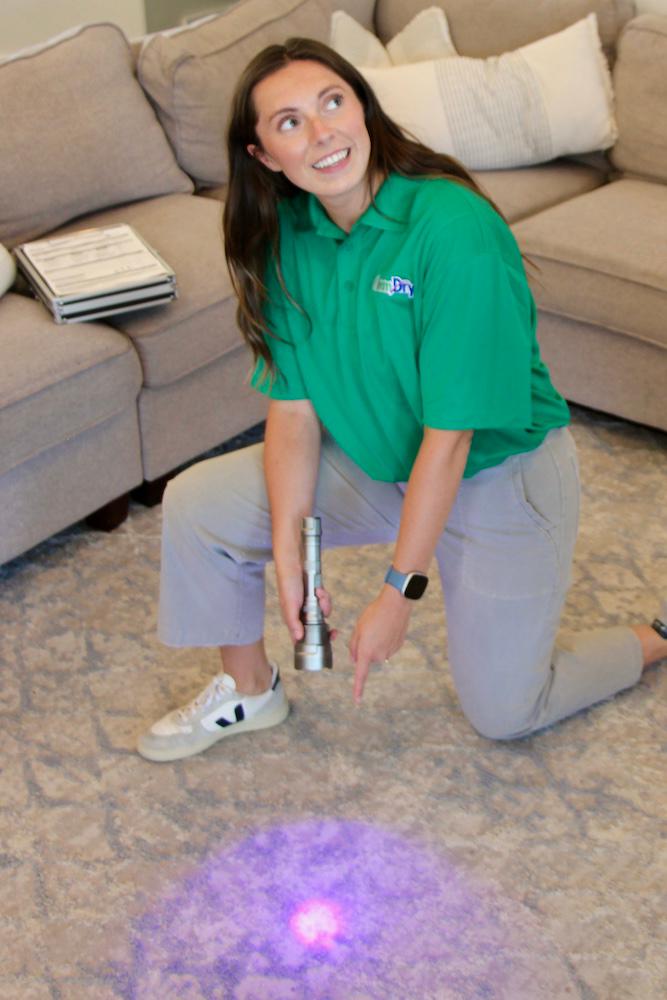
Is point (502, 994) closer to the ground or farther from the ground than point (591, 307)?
closer to the ground

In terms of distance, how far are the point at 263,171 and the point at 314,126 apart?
0.14 meters

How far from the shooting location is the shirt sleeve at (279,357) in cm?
161

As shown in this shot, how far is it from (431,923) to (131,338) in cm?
120

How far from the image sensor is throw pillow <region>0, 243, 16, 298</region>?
2.25 meters

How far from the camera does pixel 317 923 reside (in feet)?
5.06

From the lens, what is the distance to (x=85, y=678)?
1967mm

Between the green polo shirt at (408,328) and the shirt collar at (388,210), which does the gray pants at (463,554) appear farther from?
the shirt collar at (388,210)

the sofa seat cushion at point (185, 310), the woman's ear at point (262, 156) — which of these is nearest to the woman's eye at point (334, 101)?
the woman's ear at point (262, 156)

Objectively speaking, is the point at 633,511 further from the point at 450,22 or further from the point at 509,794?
the point at 450,22

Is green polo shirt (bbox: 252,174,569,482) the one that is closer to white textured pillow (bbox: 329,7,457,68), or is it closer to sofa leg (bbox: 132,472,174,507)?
sofa leg (bbox: 132,472,174,507)

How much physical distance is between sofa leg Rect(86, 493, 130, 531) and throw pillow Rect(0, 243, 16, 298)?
18.0 inches

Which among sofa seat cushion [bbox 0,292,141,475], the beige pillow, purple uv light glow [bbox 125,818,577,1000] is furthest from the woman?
the beige pillow

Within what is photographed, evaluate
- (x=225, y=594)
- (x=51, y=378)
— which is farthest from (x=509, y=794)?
(x=51, y=378)

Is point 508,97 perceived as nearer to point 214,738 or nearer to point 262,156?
point 262,156
